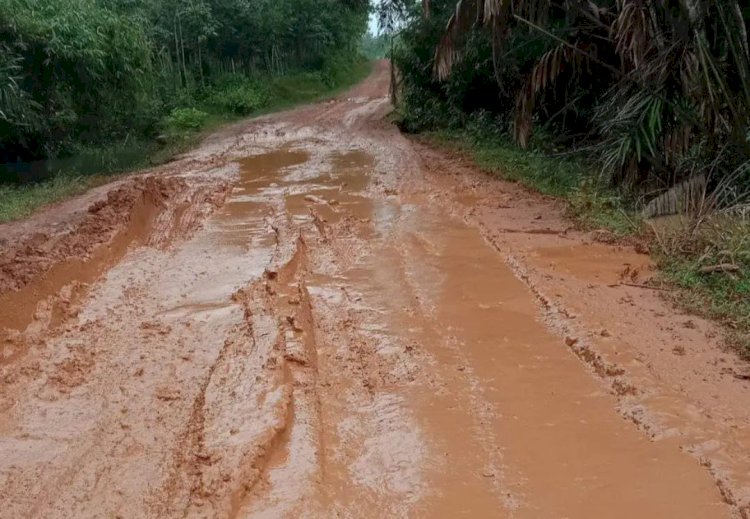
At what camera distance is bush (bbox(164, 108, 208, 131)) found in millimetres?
20353

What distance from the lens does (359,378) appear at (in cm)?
416

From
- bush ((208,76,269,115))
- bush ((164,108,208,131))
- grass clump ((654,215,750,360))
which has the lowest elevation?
grass clump ((654,215,750,360))

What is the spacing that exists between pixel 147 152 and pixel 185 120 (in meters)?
4.38

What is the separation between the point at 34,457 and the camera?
11.4ft

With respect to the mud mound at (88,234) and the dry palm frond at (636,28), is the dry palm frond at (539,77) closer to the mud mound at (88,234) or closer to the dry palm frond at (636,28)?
the dry palm frond at (636,28)

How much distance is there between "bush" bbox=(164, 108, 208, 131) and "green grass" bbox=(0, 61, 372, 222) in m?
Result: 0.07

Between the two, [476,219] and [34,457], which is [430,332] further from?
[476,219]

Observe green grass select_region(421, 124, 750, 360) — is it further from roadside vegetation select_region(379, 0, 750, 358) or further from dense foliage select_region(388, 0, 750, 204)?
dense foliage select_region(388, 0, 750, 204)

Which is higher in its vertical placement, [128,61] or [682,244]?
[128,61]

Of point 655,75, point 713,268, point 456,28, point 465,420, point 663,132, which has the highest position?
point 456,28

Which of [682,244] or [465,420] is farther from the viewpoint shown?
[682,244]

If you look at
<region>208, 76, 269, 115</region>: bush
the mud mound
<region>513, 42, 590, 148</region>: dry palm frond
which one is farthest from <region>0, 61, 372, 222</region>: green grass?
<region>513, 42, 590, 148</region>: dry palm frond

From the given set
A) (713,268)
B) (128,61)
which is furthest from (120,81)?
(713,268)

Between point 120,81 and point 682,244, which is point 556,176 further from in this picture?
point 120,81
